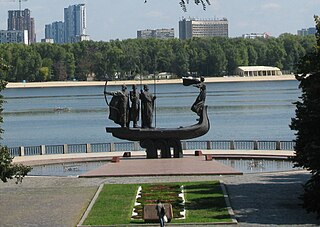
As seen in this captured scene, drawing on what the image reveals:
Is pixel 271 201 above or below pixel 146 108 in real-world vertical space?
below

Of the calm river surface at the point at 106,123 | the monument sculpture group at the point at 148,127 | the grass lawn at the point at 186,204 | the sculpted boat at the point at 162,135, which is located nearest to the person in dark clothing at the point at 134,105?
the monument sculpture group at the point at 148,127

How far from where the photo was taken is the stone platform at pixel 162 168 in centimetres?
2806

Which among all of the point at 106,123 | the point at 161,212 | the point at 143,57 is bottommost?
the point at 106,123

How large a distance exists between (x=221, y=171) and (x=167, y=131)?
4.36 metres

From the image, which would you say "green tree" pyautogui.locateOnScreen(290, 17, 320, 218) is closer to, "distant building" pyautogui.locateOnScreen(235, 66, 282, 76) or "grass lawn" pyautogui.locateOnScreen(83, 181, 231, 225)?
"grass lawn" pyautogui.locateOnScreen(83, 181, 231, 225)

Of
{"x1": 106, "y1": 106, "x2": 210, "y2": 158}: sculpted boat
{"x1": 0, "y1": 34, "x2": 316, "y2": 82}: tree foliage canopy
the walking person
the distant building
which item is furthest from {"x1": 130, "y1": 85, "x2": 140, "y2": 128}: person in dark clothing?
the distant building

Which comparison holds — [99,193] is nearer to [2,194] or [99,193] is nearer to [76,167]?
[2,194]

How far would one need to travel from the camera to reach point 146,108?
108ft

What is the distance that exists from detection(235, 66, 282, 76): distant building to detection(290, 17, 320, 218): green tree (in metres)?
141

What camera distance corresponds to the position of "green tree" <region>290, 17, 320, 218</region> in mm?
19688

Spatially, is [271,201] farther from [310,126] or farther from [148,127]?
[148,127]

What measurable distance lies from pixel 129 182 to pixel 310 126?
8.19 metres

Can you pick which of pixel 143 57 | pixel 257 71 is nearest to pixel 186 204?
pixel 143 57

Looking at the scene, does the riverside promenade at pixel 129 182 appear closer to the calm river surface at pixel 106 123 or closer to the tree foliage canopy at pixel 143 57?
the calm river surface at pixel 106 123
